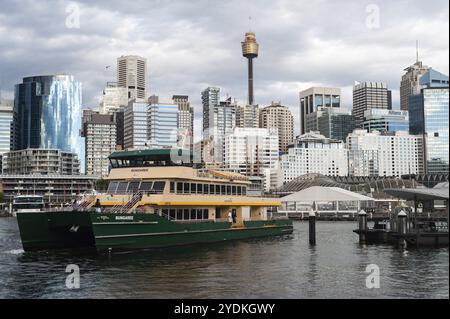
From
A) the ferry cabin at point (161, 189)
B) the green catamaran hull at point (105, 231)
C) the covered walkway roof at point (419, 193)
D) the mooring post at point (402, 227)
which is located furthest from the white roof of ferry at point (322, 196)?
the covered walkway roof at point (419, 193)

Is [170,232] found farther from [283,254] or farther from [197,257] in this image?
[283,254]

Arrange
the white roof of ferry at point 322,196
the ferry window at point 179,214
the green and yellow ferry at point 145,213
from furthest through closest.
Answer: the white roof of ferry at point 322,196 → the ferry window at point 179,214 → the green and yellow ferry at point 145,213

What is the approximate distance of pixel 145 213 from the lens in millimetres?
37219

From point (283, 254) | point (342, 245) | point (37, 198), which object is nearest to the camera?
point (283, 254)

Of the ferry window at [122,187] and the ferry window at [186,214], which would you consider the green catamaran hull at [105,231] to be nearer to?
Answer: the ferry window at [186,214]

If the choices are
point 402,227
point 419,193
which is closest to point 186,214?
point 402,227

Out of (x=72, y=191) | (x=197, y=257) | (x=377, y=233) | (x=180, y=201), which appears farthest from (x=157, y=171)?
(x=72, y=191)

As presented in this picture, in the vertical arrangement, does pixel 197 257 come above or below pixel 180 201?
below

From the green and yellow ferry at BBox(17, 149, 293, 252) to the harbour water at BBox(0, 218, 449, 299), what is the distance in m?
1.19

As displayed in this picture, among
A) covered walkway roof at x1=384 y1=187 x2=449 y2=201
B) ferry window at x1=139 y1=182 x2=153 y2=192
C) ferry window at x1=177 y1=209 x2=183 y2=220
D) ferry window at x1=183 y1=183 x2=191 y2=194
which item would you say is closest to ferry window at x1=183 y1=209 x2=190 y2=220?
ferry window at x1=177 y1=209 x2=183 y2=220

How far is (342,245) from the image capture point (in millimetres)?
46156

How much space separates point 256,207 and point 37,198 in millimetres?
71335

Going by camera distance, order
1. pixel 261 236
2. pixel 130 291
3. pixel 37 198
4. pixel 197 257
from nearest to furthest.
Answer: pixel 130 291 < pixel 197 257 < pixel 261 236 < pixel 37 198

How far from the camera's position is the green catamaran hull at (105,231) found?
3494cm
